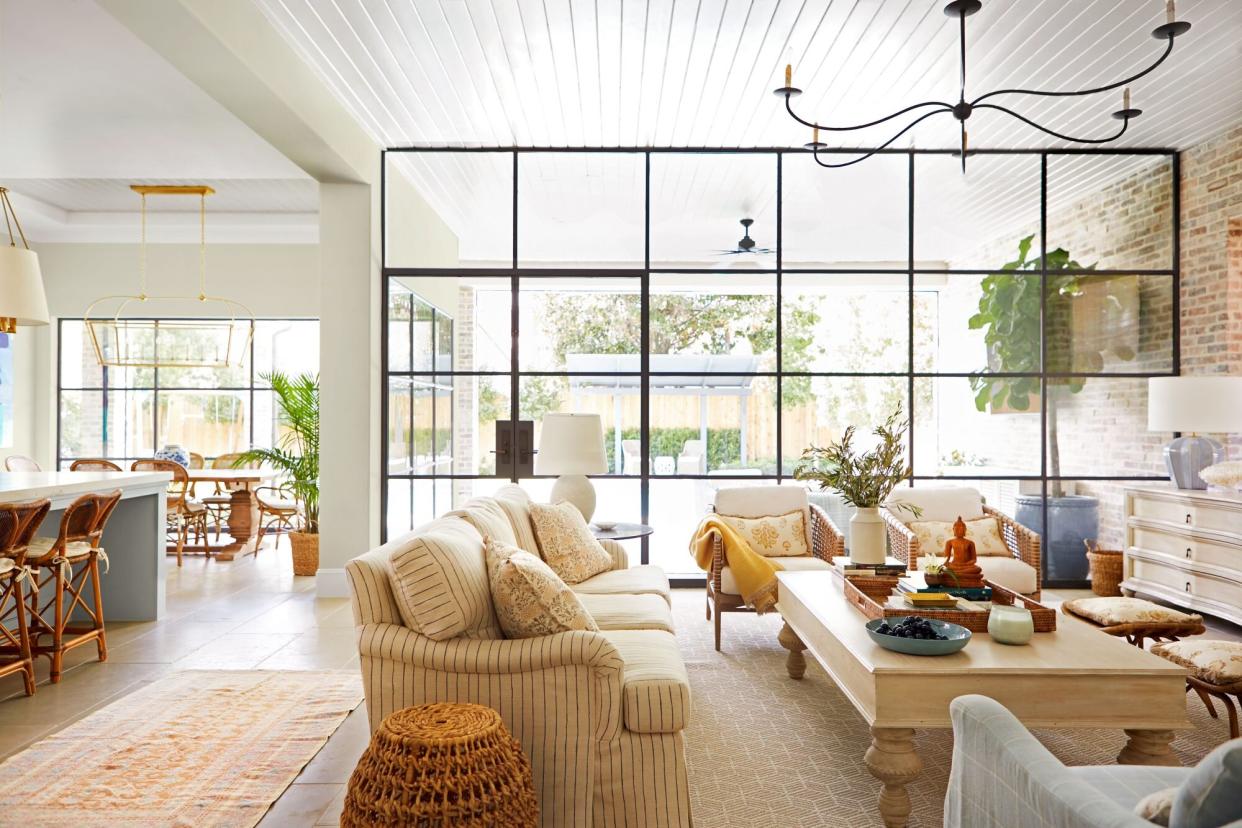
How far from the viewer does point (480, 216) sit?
6.22 metres

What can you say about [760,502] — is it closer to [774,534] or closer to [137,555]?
[774,534]

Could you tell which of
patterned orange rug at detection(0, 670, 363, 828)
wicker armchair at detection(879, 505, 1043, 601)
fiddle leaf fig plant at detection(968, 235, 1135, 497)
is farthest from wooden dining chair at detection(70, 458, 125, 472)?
fiddle leaf fig plant at detection(968, 235, 1135, 497)

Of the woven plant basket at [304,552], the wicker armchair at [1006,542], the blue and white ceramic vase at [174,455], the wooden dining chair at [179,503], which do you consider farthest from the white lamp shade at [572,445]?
the blue and white ceramic vase at [174,455]

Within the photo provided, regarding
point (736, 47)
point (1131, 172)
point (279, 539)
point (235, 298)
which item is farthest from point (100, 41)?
point (1131, 172)

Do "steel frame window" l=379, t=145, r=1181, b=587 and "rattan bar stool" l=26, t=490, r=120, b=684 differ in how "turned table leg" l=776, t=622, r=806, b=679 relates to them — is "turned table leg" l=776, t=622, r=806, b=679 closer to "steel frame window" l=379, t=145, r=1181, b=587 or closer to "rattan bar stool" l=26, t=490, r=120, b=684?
"steel frame window" l=379, t=145, r=1181, b=587

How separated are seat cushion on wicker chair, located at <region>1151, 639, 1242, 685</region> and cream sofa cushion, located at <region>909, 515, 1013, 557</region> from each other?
180cm

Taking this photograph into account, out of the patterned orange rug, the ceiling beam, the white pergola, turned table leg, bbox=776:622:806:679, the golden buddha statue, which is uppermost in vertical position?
the ceiling beam

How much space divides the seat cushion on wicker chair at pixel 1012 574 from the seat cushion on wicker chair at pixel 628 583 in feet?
5.94

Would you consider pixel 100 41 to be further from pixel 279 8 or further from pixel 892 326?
pixel 892 326

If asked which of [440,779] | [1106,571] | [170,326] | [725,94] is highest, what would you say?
[725,94]

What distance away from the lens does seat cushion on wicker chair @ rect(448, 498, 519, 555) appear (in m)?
3.25

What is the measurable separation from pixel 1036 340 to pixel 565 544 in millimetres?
3953

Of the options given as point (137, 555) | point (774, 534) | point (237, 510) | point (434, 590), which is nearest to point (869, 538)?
point (774, 534)

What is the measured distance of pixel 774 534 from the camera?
16.1 ft
